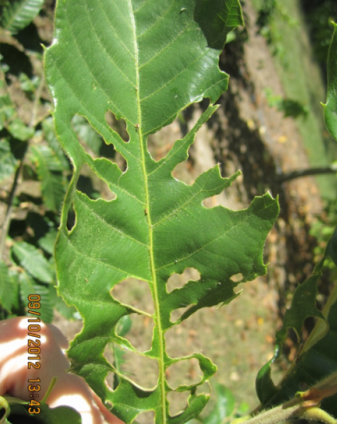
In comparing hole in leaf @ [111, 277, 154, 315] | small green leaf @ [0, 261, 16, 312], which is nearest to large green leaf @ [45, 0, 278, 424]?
small green leaf @ [0, 261, 16, 312]

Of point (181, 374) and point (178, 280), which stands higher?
point (178, 280)

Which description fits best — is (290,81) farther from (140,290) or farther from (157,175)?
(157,175)

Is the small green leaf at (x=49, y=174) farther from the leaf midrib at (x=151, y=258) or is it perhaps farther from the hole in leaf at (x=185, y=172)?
the hole in leaf at (x=185, y=172)

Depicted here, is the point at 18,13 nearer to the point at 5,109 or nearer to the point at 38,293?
the point at 5,109

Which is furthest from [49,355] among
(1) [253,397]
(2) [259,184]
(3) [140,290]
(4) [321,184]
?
(4) [321,184]

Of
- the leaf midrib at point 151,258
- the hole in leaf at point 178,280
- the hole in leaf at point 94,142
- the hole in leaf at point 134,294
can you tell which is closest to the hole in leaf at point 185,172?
the hole in leaf at point 178,280
